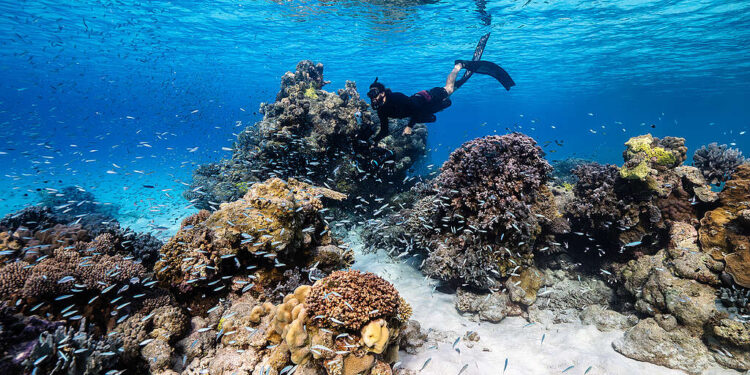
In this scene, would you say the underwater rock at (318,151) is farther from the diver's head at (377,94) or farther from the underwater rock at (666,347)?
the underwater rock at (666,347)

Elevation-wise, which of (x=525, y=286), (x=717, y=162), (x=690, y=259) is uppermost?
(x=717, y=162)

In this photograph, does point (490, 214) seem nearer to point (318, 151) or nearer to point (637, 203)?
point (637, 203)

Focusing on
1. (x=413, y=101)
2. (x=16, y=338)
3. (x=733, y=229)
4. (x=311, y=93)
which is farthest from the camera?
(x=311, y=93)

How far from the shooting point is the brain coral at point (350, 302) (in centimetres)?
379

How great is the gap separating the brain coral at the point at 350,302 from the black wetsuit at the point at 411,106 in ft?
19.0

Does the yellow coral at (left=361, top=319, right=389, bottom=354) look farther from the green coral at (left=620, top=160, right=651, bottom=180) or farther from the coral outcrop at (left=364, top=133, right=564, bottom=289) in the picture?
the green coral at (left=620, top=160, right=651, bottom=180)

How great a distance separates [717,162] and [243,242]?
1193 centimetres

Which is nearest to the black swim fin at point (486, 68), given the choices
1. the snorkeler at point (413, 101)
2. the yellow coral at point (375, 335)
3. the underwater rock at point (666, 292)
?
the snorkeler at point (413, 101)

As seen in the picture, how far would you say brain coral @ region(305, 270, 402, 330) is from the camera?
3.79 meters

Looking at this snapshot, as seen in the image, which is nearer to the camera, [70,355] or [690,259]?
[70,355]

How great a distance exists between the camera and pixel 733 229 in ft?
18.5

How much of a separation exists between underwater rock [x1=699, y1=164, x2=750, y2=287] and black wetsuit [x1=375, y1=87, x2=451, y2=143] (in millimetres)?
7803

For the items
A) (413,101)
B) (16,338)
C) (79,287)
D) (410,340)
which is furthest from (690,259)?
(79,287)

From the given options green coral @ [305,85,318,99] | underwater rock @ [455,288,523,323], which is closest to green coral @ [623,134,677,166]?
underwater rock @ [455,288,523,323]
